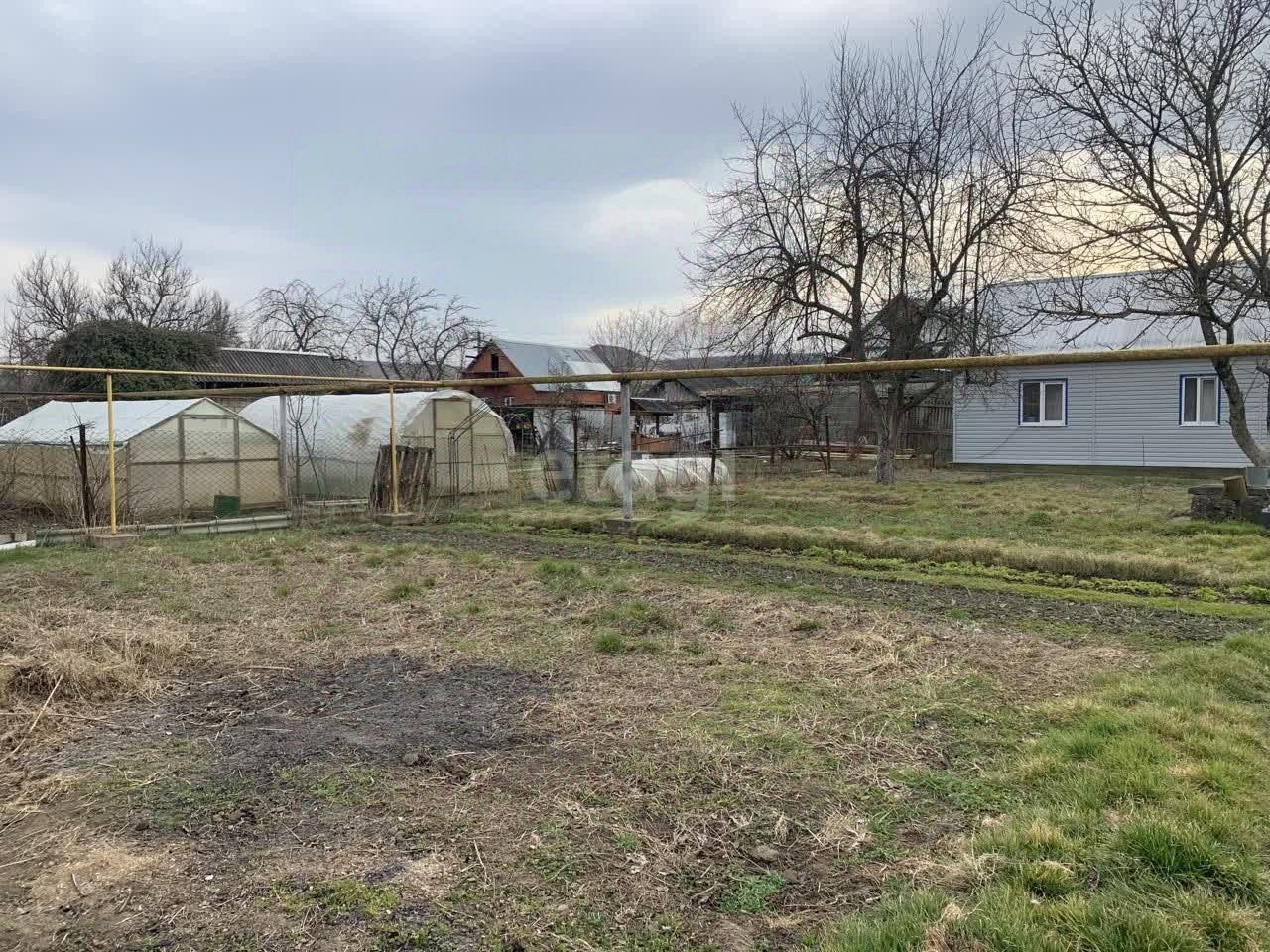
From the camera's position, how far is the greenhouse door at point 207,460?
1360 cm

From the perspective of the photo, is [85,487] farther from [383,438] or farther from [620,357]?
[620,357]

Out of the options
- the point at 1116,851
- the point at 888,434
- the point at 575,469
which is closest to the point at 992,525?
the point at 575,469

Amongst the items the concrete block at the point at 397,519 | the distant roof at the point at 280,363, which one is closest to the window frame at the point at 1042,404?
the concrete block at the point at 397,519

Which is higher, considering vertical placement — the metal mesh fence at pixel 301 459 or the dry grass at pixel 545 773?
the metal mesh fence at pixel 301 459

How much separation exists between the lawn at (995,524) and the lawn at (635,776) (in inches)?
63.6

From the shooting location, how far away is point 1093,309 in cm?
1391

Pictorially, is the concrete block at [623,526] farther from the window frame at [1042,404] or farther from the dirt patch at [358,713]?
the window frame at [1042,404]

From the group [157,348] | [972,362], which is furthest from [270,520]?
[157,348]

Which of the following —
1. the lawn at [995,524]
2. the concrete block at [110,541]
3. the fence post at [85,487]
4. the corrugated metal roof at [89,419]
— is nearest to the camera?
the lawn at [995,524]

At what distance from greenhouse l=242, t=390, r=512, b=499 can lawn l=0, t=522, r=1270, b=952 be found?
9325mm

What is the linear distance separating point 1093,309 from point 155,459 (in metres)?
14.8

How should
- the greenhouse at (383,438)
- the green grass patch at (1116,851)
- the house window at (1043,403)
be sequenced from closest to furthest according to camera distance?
the green grass patch at (1116,851), the greenhouse at (383,438), the house window at (1043,403)

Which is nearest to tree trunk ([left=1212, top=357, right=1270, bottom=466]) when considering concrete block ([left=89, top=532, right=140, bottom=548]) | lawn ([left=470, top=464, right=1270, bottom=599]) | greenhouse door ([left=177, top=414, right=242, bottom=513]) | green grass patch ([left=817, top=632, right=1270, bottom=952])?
lawn ([left=470, top=464, right=1270, bottom=599])

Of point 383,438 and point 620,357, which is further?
point 620,357
